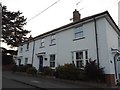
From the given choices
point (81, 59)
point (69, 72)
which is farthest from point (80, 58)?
point (69, 72)

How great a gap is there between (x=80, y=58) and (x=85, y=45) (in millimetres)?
1419

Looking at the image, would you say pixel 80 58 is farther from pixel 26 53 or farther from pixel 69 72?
pixel 26 53

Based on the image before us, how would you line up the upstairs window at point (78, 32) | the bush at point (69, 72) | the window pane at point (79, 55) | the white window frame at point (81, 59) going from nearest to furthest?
the bush at point (69, 72), the white window frame at point (81, 59), the window pane at point (79, 55), the upstairs window at point (78, 32)

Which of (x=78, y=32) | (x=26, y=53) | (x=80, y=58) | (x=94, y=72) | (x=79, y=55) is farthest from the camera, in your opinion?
(x=26, y=53)

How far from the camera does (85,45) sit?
592 inches

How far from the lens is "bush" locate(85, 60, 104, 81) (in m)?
12.4

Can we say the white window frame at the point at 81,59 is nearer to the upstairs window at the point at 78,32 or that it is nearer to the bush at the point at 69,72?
the bush at the point at 69,72

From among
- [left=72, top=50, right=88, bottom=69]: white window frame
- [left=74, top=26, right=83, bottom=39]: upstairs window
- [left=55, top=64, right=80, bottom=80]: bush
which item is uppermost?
[left=74, top=26, right=83, bottom=39]: upstairs window

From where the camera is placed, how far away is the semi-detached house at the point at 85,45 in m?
13.5

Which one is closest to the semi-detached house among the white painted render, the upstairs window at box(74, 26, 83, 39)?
the upstairs window at box(74, 26, 83, 39)

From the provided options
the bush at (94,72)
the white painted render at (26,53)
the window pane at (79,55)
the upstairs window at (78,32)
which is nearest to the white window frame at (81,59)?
the window pane at (79,55)

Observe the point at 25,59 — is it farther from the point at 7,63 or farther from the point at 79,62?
the point at 79,62

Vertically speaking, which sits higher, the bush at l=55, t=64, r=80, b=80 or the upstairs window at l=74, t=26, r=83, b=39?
the upstairs window at l=74, t=26, r=83, b=39

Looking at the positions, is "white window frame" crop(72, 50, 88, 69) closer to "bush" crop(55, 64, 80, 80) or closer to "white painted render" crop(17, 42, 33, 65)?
"bush" crop(55, 64, 80, 80)
